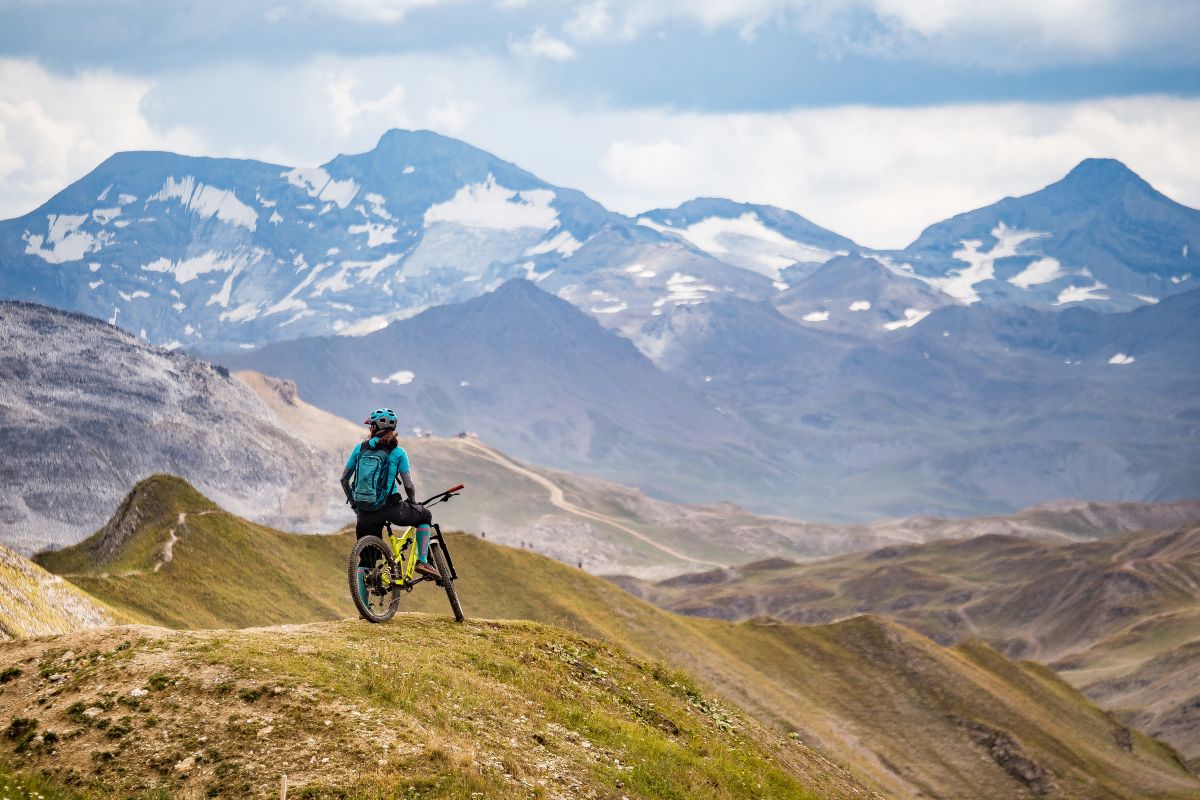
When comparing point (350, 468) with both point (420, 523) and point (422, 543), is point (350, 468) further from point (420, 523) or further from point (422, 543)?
point (422, 543)

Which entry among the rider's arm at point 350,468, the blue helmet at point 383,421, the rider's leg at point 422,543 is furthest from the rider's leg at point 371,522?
the blue helmet at point 383,421

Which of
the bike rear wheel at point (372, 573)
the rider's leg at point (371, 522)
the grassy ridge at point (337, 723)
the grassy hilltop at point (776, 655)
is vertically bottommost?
the grassy hilltop at point (776, 655)

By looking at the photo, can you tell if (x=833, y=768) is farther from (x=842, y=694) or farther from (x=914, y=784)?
(x=842, y=694)

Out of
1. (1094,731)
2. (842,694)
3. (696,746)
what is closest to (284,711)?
(696,746)

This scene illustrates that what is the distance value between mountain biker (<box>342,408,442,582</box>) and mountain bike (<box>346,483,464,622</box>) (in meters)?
0.24

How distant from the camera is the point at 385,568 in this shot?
2588cm

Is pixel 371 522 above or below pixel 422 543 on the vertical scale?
above

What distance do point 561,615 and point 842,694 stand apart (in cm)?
2369

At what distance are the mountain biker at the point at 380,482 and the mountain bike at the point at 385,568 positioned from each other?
236 mm

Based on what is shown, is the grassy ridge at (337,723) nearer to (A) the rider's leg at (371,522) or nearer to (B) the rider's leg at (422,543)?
(B) the rider's leg at (422,543)

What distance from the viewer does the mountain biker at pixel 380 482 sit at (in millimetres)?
25297

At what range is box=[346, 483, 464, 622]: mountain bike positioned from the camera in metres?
25.4

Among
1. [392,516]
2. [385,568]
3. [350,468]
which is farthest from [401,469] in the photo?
[385,568]

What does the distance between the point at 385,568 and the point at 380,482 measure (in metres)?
1.88
